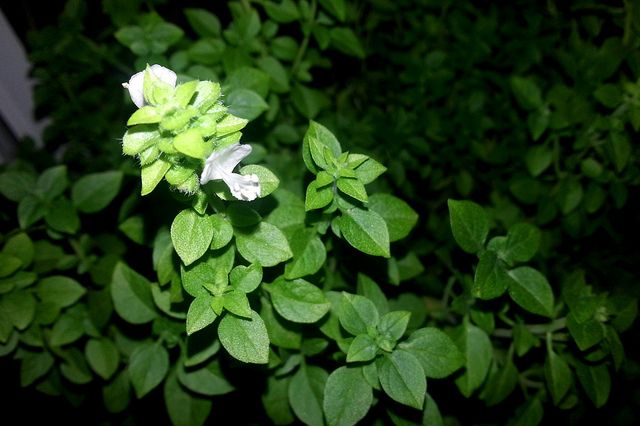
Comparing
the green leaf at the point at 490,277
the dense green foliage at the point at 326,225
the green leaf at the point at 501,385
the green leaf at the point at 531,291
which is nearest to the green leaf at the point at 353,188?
the dense green foliage at the point at 326,225

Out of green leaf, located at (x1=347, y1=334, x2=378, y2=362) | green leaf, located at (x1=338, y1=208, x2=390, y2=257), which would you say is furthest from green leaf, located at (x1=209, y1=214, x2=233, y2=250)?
green leaf, located at (x1=347, y1=334, x2=378, y2=362)

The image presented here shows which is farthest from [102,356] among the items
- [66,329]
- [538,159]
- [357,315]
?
[538,159]

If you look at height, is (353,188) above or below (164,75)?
below

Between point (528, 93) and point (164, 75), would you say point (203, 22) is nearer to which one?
point (164, 75)

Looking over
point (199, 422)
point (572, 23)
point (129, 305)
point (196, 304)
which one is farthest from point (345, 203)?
point (572, 23)

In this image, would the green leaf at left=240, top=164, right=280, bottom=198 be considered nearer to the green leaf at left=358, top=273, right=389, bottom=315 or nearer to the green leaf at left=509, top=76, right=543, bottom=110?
the green leaf at left=358, top=273, right=389, bottom=315

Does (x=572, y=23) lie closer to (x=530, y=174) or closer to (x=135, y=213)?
(x=530, y=174)
